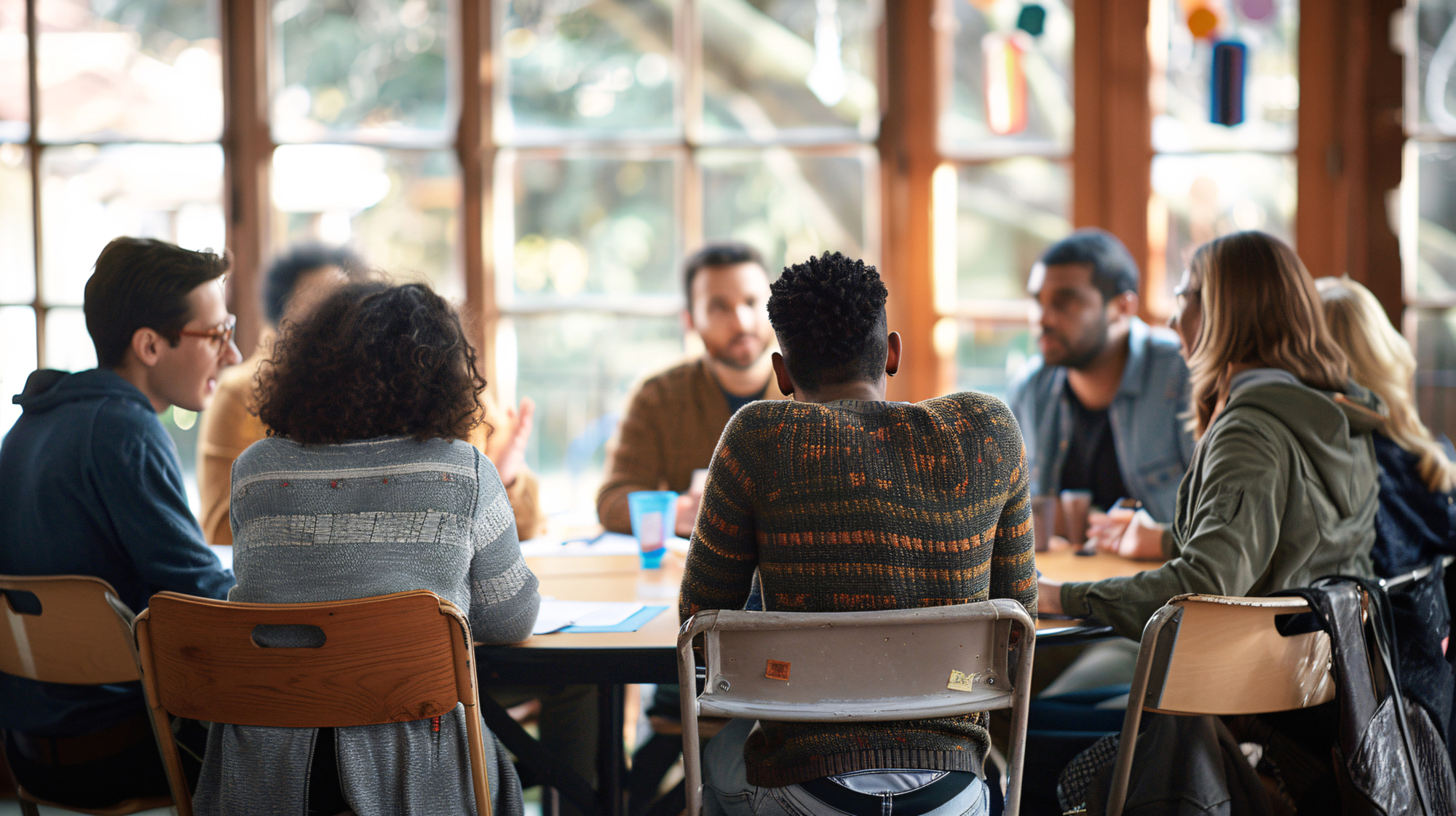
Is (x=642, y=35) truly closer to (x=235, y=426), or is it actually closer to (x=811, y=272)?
(x=235, y=426)

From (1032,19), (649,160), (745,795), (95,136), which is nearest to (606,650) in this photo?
(745,795)

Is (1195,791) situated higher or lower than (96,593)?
lower

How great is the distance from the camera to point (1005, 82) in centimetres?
307

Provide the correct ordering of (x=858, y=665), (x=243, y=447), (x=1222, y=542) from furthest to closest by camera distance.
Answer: (x=243, y=447) < (x=1222, y=542) < (x=858, y=665)

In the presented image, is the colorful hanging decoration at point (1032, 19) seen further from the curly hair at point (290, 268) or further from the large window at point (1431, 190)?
the curly hair at point (290, 268)

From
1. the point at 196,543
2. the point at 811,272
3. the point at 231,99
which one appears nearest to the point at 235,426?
the point at 196,543

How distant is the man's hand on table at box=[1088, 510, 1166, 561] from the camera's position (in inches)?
77.6

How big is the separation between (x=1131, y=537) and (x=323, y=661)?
1.52 m

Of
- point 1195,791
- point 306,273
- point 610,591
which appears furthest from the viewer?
point 306,273

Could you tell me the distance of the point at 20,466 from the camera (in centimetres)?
161

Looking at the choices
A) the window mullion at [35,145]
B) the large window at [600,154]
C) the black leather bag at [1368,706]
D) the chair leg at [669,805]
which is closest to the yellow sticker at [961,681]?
the black leather bag at [1368,706]

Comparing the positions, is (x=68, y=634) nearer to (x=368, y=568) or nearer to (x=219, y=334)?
(x=368, y=568)

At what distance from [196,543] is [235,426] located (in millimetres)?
901

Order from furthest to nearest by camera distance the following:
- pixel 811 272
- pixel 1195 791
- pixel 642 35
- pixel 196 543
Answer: pixel 642 35 < pixel 196 543 < pixel 1195 791 < pixel 811 272
